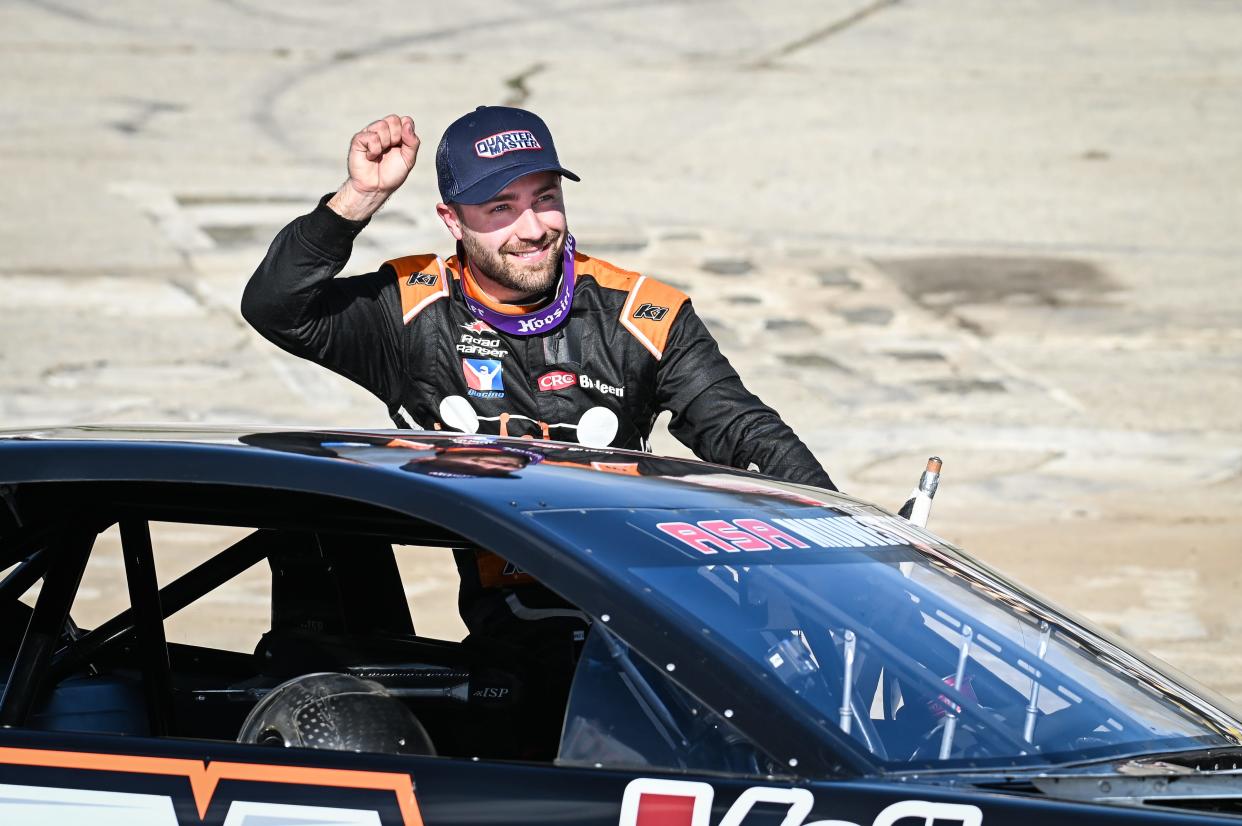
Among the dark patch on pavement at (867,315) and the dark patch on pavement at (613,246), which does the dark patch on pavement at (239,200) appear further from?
the dark patch on pavement at (867,315)

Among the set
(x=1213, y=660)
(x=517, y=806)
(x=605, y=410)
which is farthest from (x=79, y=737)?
(x=1213, y=660)

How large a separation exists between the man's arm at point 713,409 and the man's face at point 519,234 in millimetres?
353

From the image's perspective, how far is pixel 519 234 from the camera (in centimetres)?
425

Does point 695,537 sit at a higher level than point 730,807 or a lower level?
higher

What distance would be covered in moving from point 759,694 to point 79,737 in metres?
0.99

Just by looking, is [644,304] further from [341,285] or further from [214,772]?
[214,772]

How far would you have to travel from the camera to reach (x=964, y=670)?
267 centimetres

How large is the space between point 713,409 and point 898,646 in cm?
167

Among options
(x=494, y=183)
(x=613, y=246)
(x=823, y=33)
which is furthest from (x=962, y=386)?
(x=823, y=33)

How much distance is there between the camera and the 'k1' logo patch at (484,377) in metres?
4.29

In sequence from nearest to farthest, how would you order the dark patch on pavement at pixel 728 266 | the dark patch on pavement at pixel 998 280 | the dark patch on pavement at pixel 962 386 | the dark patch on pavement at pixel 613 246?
1. the dark patch on pavement at pixel 962 386
2. the dark patch on pavement at pixel 998 280
3. the dark patch on pavement at pixel 728 266
4. the dark patch on pavement at pixel 613 246

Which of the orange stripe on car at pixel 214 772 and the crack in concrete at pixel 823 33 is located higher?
the crack in concrete at pixel 823 33

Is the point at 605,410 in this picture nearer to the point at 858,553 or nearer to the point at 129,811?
the point at 858,553

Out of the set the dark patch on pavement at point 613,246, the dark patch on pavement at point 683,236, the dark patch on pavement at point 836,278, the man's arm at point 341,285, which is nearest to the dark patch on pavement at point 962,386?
the dark patch on pavement at point 836,278
